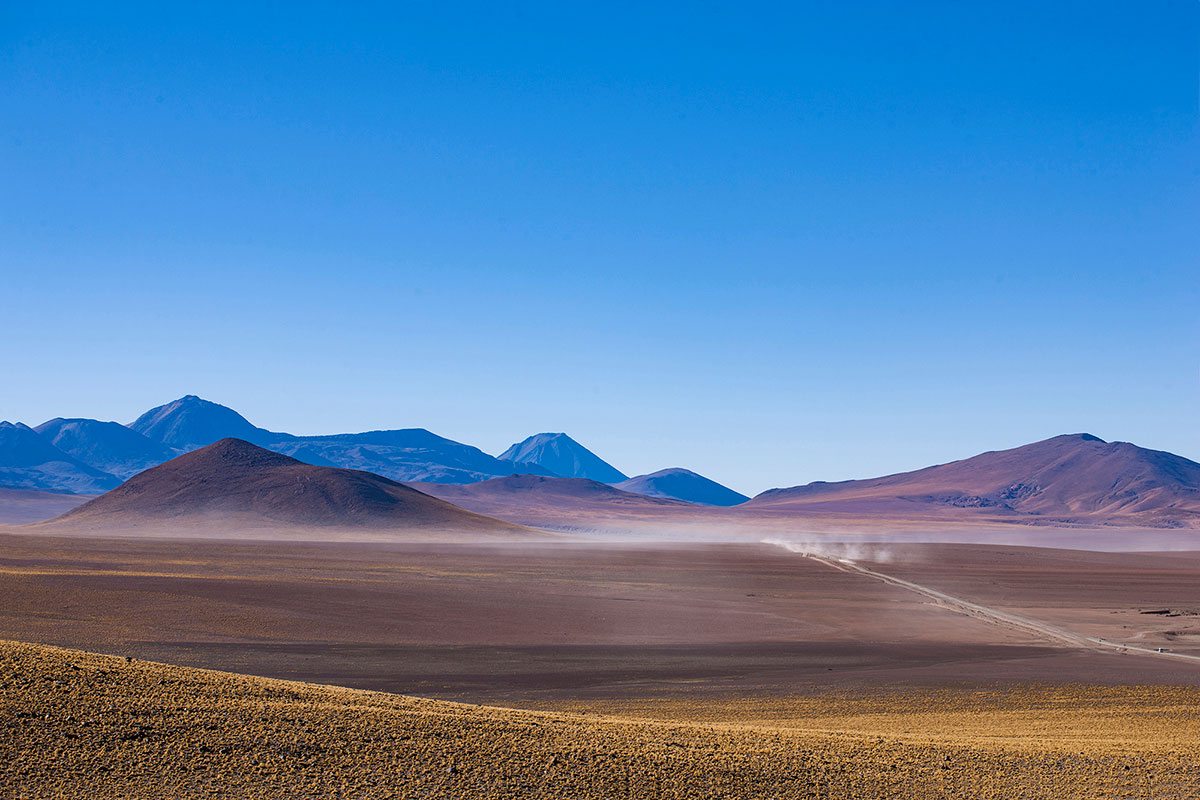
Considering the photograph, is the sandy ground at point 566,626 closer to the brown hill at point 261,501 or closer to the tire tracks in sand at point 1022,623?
the tire tracks in sand at point 1022,623

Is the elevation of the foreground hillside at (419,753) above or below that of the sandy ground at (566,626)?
above

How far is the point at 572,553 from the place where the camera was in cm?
7519

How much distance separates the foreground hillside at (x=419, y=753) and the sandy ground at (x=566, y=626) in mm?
7557

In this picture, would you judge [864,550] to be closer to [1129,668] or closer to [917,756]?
[1129,668]

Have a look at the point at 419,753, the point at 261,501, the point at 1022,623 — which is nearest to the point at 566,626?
the point at 1022,623

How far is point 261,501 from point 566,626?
10380 cm

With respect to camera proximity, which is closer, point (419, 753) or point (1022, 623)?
point (419, 753)

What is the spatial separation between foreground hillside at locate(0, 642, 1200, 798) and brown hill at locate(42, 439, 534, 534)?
106 m

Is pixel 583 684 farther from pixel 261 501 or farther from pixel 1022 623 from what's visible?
pixel 261 501

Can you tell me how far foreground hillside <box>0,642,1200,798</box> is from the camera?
7688 millimetres

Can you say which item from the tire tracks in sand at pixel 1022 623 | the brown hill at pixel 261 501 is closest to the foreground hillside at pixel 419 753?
the tire tracks in sand at pixel 1022 623

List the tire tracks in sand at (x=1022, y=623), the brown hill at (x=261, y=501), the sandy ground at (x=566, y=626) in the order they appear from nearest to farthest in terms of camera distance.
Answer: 1. the sandy ground at (x=566, y=626)
2. the tire tracks in sand at (x=1022, y=623)
3. the brown hill at (x=261, y=501)

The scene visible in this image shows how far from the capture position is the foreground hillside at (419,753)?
769 cm

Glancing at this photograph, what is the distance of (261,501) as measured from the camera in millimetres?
124438
